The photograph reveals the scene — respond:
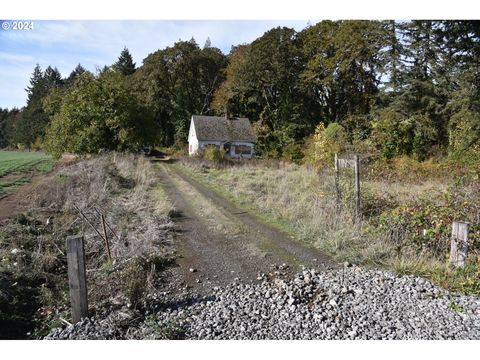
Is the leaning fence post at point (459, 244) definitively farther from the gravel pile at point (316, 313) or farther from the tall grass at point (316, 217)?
the tall grass at point (316, 217)

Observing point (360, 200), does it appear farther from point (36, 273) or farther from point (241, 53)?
point (241, 53)

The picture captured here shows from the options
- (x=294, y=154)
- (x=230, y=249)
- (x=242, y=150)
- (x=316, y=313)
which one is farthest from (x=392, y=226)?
(x=242, y=150)

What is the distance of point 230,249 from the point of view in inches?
255

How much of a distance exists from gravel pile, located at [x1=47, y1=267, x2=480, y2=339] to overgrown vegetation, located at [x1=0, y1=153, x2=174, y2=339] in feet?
2.09

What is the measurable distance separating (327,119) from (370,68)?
723 cm

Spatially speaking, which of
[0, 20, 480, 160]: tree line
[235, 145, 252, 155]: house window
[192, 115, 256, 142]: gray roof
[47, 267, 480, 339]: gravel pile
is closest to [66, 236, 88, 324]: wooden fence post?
[47, 267, 480, 339]: gravel pile

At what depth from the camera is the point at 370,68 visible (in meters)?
27.8

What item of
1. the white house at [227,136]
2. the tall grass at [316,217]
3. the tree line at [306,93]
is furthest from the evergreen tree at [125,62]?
the tall grass at [316,217]

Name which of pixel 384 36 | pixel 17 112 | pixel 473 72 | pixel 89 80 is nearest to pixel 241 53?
pixel 384 36

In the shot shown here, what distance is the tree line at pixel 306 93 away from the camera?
61.1 feet

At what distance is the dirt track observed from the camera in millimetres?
5398

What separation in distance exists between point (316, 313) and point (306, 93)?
3296 centimetres

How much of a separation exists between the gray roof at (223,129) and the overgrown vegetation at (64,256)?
2390cm

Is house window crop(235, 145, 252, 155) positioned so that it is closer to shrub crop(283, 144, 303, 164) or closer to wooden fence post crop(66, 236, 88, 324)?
shrub crop(283, 144, 303, 164)
